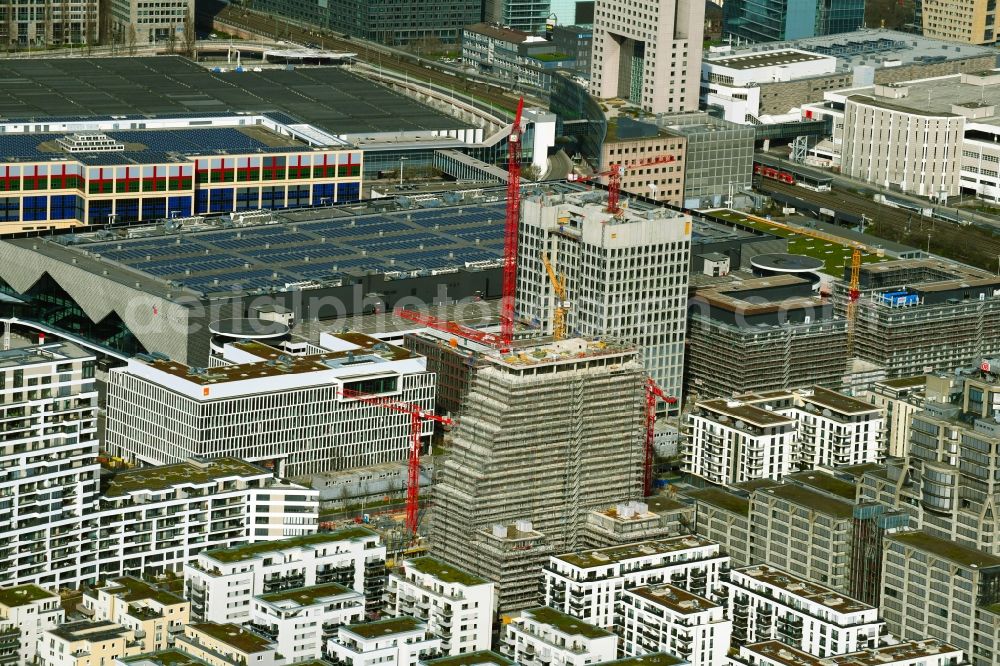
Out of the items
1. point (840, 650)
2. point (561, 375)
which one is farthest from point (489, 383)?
point (840, 650)


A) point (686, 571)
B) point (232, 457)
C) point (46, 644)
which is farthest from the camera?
point (232, 457)

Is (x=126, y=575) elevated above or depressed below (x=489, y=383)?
below

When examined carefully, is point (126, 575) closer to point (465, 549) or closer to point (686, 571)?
point (465, 549)

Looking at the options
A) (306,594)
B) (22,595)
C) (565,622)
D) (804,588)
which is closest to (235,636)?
(306,594)

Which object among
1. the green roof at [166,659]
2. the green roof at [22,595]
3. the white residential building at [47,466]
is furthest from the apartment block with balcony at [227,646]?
the white residential building at [47,466]

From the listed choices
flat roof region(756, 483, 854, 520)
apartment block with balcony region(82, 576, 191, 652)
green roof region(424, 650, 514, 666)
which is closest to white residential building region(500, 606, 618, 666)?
green roof region(424, 650, 514, 666)

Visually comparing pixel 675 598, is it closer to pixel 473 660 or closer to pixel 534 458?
pixel 473 660

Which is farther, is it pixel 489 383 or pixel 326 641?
pixel 489 383
